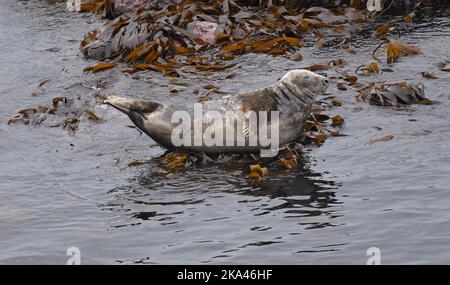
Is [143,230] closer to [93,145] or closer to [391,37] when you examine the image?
[93,145]

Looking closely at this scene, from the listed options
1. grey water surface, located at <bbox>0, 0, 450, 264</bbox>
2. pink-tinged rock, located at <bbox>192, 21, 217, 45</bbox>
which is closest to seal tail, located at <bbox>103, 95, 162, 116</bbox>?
grey water surface, located at <bbox>0, 0, 450, 264</bbox>

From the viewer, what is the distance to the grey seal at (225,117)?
866 centimetres

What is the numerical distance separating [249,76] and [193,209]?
361cm

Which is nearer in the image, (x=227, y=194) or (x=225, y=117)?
(x=227, y=194)

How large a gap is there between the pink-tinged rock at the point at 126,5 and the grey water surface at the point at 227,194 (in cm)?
271

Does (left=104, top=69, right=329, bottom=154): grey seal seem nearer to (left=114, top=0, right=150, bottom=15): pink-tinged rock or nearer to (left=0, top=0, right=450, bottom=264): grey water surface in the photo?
(left=0, top=0, right=450, bottom=264): grey water surface

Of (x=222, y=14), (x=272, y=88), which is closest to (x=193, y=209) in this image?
(x=272, y=88)

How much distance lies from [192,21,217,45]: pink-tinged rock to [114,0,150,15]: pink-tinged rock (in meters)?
1.54

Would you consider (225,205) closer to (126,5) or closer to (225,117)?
(225,117)

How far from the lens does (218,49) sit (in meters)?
12.1

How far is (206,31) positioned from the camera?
12.4 metres

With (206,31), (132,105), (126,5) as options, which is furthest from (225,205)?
(126,5)

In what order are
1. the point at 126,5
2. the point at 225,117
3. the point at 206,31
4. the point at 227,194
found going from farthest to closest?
the point at 126,5 → the point at 206,31 → the point at 225,117 → the point at 227,194

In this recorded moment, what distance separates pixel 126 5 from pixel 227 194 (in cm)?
646
